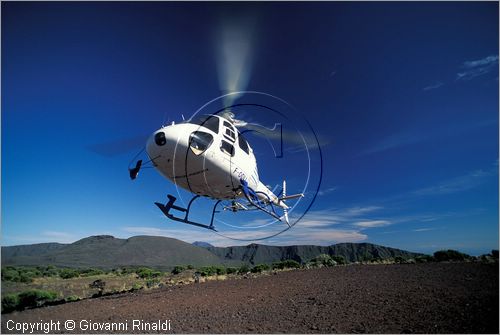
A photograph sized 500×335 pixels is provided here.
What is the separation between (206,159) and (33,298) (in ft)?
46.9

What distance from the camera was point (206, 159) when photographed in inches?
445

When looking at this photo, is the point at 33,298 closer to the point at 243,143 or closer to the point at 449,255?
the point at 243,143

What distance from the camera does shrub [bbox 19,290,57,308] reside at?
660 inches

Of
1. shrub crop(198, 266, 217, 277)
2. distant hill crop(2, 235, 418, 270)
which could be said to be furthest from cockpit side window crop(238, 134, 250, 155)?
distant hill crop(2, 235, 418, 270)

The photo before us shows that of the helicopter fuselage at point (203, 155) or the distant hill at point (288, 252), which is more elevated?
the helicopter fuselage at point (203, 155)

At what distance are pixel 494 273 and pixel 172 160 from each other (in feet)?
53.0

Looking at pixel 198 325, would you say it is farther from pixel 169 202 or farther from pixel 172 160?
pixel 172 160

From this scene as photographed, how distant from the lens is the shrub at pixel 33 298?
16.8 meters

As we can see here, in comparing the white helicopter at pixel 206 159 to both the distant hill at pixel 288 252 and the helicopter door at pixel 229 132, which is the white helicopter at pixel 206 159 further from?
the distant hill at pixel 288 252

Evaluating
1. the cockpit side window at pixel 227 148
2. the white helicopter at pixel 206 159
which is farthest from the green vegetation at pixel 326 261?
the cockpit side window at pixel 227 148

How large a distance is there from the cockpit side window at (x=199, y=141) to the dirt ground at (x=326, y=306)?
6326mm

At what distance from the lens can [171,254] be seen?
9731 centimetres

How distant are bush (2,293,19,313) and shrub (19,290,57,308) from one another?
0.28 m

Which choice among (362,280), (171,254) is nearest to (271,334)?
(362,280)
